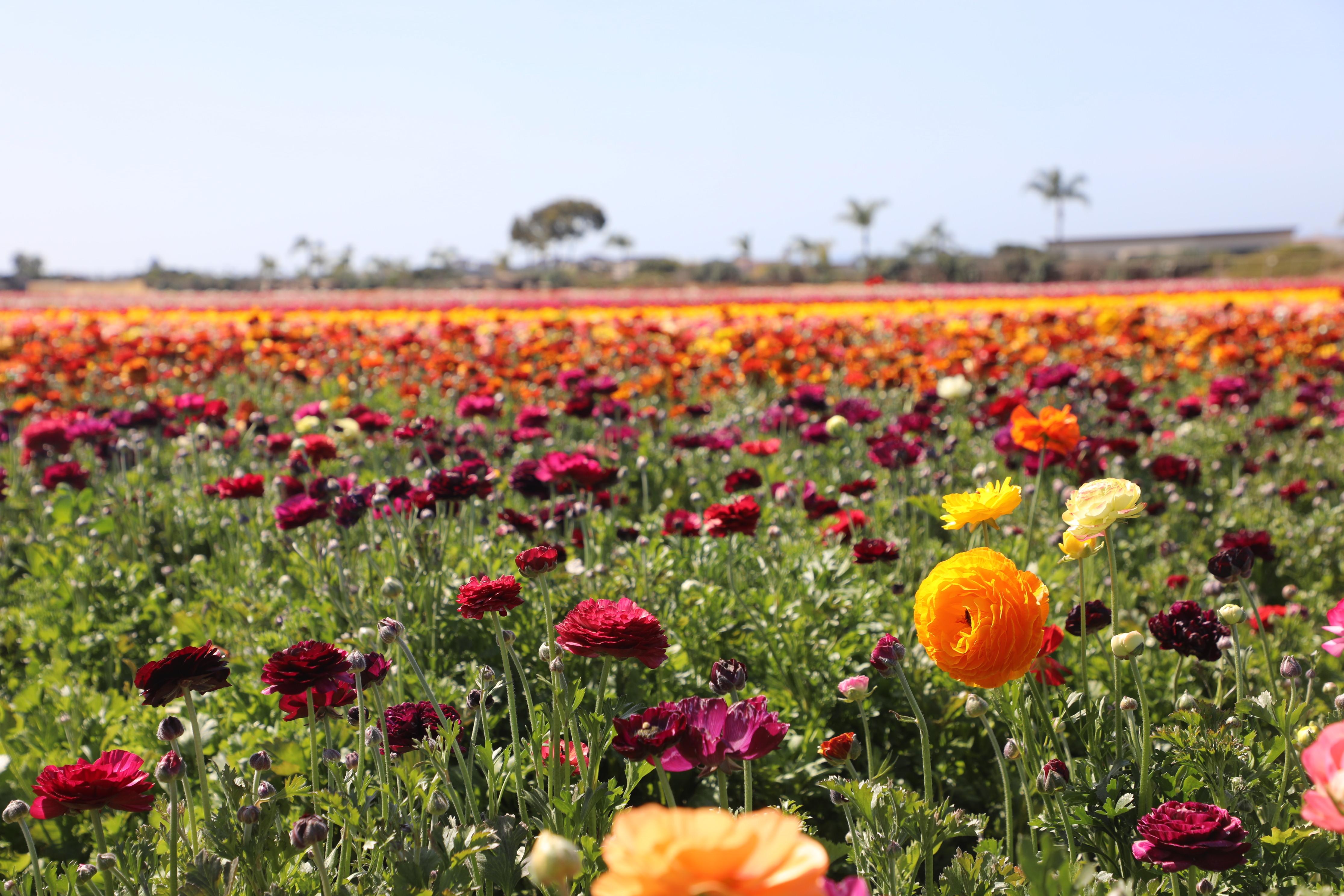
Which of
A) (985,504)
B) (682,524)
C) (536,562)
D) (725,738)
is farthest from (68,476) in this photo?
(985,504)

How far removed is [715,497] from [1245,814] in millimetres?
2950

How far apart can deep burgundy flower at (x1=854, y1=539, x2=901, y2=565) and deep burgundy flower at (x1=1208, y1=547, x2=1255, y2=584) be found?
0.75 meters

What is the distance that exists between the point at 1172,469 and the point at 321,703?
11.6ft

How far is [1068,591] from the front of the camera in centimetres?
288

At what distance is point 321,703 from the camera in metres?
1.65

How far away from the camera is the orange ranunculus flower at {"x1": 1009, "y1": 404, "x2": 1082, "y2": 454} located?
2227 millimetres

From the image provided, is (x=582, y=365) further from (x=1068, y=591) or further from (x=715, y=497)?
(x=1068, y=591)

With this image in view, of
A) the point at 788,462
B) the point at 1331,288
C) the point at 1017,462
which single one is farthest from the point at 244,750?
the point at 1331,288

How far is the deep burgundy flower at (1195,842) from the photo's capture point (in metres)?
1.15

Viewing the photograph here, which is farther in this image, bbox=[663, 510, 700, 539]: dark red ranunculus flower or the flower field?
Result: bbox=[663, 510, 700, 539]: dark red ranunculus flower

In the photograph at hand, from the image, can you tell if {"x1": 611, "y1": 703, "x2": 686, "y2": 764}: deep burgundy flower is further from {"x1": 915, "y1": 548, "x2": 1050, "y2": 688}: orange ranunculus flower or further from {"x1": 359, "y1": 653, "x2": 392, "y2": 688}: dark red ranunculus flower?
{"x1": 359, "y1": 653, "x2": 392, "y2": 688}: dark red ranunculus flower

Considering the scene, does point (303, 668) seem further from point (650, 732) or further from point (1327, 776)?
point (1327, 776)

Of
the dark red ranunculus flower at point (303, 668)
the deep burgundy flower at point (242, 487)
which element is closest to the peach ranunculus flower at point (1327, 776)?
the dark red ranunculus flower at point (303, 668)

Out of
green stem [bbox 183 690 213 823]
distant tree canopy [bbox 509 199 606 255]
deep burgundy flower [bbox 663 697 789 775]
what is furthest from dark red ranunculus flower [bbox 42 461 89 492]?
distant tree canopy [bbox 509 199 606 255]
